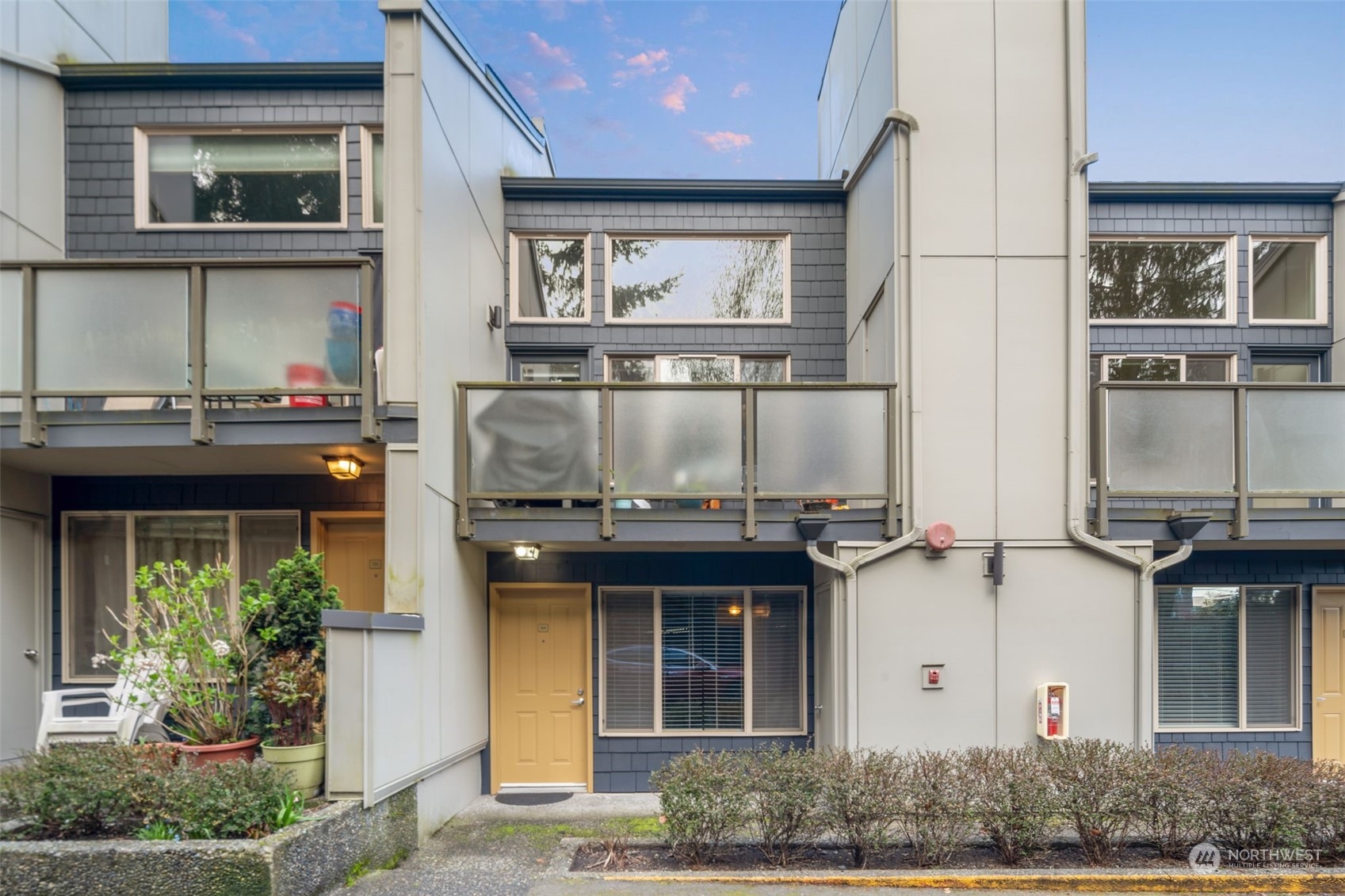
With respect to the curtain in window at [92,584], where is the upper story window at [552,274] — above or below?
above

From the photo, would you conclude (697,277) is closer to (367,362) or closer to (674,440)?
(674,440)

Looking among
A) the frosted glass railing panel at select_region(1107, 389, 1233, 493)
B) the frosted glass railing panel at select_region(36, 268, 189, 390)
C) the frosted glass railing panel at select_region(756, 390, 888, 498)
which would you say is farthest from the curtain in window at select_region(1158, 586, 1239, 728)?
the frosted glass railing panel at select_region(36, 268, 189, 390)

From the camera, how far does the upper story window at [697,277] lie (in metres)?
7.59

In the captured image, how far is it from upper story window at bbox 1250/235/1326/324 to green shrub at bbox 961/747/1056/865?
5.98 metres

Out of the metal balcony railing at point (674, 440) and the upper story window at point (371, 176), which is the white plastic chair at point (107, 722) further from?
the upper story window at point (371, 176)

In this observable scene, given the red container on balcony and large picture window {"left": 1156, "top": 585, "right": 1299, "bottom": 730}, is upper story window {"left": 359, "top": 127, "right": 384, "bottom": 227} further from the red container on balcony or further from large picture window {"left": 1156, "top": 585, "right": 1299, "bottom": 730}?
large picture window {"left": 1156, "top": 585, "right": 1299, "bottom": 730}

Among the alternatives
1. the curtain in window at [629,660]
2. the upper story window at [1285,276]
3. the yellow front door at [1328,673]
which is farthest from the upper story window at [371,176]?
the yellow front door at [1328,673]

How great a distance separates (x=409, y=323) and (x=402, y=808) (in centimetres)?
349

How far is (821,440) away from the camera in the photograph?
5.89 metres

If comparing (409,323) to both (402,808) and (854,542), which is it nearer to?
(402,808)

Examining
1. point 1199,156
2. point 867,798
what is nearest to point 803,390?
point 867,798

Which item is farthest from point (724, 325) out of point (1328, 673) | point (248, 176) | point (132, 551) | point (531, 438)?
point (1328, 673)

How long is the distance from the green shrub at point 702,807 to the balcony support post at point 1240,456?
15.2 feet

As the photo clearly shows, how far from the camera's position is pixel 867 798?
4.65 meters
